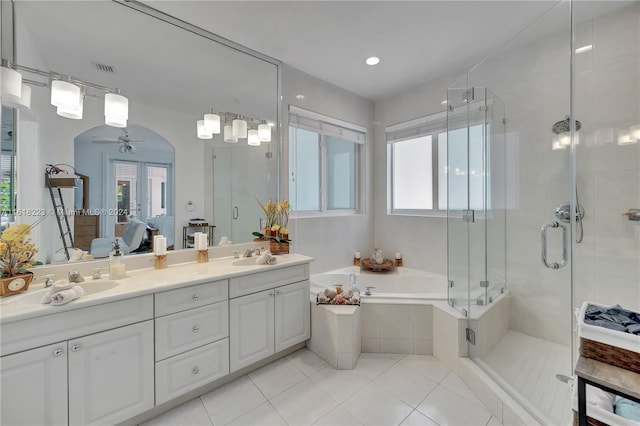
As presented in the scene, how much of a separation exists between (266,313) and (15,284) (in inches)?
52.8

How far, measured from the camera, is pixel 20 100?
4.49 feet

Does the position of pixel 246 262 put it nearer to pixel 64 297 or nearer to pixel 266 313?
pixel 266 313

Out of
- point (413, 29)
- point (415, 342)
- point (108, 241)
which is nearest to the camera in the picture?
point (108, 241)

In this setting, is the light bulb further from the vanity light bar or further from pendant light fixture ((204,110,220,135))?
the vanity light bar

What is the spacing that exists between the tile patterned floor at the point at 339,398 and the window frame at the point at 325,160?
1503 millimetres

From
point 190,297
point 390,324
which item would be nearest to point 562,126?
point 390,324

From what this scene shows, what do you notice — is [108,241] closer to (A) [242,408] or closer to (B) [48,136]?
(B) [48,136]

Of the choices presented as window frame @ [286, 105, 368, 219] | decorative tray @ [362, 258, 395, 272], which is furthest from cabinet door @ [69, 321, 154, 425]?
decorative tray @ [362, 258, 395, 272]

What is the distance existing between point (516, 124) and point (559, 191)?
66 centimetres

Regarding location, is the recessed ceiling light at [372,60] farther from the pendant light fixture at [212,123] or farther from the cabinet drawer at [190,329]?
the cabinet drawer at [190,329]

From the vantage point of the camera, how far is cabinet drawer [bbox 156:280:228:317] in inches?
58.6

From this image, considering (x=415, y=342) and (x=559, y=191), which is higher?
(x=559, y=191)

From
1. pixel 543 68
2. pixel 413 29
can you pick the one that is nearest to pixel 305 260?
pixel 413 29

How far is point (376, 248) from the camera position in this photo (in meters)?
3.47
